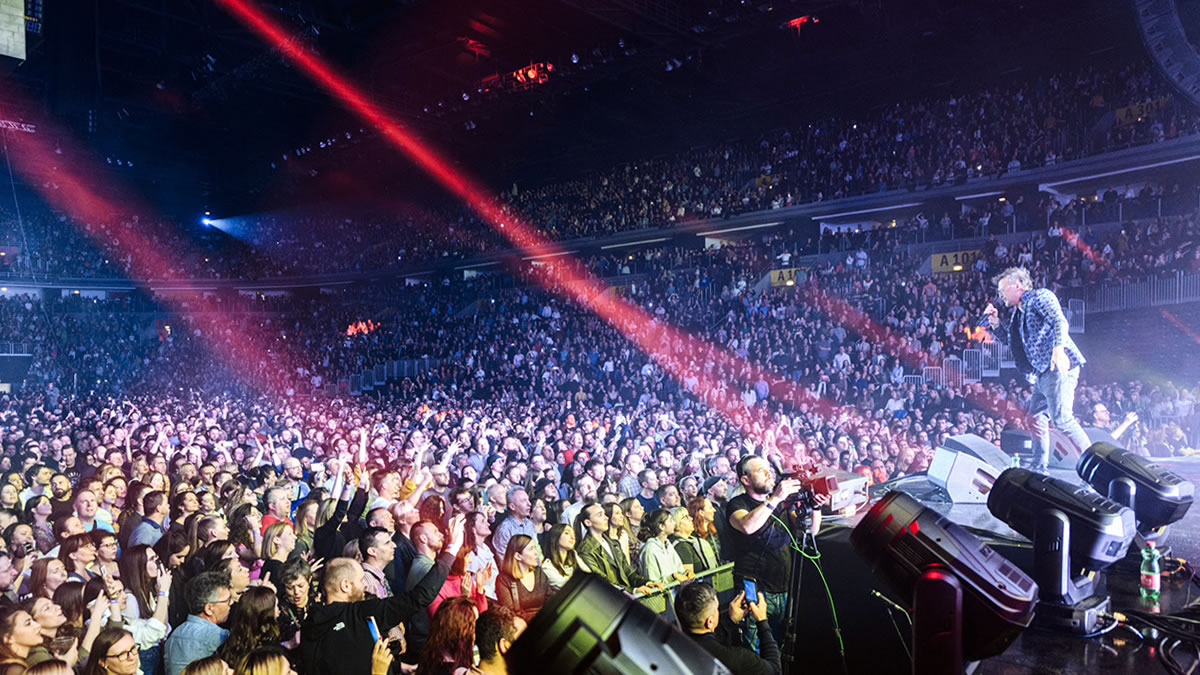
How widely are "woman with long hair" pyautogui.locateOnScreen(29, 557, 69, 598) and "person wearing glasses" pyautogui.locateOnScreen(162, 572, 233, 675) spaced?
0.79 metres

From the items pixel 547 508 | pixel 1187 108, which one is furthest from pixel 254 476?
pixel 1187 108

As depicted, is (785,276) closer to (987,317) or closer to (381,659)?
(987,317)

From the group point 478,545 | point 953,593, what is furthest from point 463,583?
point 953,593

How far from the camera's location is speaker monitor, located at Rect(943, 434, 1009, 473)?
7.06 meters

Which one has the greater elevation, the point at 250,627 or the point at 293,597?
the point at 250,627

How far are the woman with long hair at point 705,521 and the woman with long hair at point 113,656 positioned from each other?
3266mm

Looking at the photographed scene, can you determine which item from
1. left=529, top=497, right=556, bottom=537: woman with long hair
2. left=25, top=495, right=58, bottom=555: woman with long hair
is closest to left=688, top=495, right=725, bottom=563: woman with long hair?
left=529, top=497, right=556, bottom=537: woman with long hair

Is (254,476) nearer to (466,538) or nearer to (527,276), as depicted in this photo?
(466,538)

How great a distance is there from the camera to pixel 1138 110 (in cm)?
1485

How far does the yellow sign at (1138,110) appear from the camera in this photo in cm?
1447

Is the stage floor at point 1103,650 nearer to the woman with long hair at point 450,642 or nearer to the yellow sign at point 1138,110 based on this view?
the woman with long hair at point 450,642

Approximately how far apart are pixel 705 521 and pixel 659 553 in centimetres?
74

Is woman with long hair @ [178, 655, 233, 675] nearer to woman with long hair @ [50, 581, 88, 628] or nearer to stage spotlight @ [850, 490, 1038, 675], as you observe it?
woman with long hair @ [50, 581, 88, 628]

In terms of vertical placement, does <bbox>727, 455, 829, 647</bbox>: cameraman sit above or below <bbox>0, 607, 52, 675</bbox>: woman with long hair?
above
